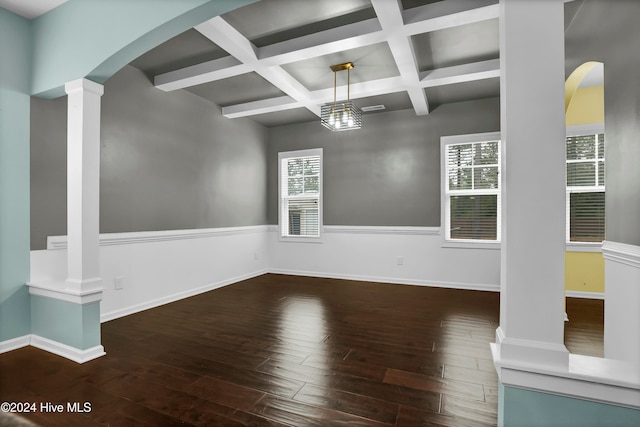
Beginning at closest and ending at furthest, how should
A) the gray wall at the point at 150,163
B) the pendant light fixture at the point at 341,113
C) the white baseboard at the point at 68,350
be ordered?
1. the white baseboard at the point at 68,350
2. the gray wall at the point at 150,163
3. the pendant light fixture at the point at 341,113

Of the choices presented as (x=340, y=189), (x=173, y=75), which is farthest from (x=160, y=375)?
(x=340, y=189)

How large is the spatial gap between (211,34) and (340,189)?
3287 millimetres

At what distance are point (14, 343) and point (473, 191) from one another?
545cm

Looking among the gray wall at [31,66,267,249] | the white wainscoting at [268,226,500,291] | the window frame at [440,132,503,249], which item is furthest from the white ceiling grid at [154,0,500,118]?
the white wainscoting at [268,226,500,291]

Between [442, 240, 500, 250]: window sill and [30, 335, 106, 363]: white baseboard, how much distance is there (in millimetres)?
4399

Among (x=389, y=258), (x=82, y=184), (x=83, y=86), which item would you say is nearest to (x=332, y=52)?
(x=83, y=86)

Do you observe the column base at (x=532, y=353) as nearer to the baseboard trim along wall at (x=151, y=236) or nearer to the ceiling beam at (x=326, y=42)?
the ceiling beam at (x=326, y=42)

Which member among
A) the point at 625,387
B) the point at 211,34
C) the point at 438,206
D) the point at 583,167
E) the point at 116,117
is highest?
the point at 211,34

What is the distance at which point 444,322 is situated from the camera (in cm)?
326

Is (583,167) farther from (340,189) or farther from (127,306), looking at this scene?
(127,306)

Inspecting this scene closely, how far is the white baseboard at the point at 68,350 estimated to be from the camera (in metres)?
2.41

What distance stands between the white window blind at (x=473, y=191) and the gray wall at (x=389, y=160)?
20 cm

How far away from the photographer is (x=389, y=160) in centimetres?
521

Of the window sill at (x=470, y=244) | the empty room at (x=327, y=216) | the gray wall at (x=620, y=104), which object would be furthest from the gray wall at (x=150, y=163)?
the gray wall at (x=620, y=104)
